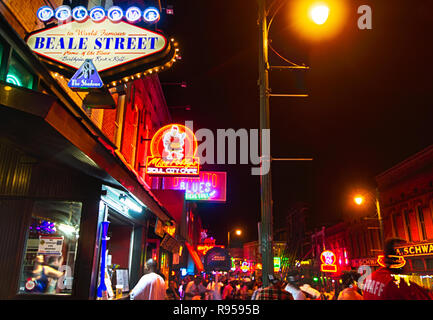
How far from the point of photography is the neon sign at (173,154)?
13.3m

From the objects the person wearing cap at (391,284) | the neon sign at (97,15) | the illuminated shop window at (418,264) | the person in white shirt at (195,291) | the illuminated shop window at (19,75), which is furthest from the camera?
the illuminated shop window at (418,264)

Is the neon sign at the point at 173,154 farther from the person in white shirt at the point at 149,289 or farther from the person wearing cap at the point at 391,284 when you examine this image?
the person wearing cap at the point at 391,284

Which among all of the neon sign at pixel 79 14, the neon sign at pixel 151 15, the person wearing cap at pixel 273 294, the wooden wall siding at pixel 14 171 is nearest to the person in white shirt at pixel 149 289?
the person wearing cap at pixel 273 294

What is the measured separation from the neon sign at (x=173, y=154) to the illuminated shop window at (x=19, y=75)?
7206 mm

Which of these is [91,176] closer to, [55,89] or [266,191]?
[55,89]

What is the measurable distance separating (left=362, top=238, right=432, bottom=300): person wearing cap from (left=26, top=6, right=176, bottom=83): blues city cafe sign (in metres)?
6.59

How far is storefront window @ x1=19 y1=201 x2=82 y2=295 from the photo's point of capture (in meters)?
7.48

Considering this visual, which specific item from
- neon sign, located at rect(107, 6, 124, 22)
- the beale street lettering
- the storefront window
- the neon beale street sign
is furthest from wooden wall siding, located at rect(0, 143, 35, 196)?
neon sign, located at rect(107, 6, 124, 22)

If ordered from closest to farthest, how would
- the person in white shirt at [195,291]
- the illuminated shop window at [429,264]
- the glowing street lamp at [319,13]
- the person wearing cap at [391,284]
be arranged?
1. the person wearing cap at [391,284]
2. the glowing street lamp at [319,13]
3. the person in white shirt at [195,291]
4. the illuminated shop window at [429,264]

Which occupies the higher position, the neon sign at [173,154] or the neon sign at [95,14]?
the neon sign at [95,14]

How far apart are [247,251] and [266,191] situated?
120528 millimetres

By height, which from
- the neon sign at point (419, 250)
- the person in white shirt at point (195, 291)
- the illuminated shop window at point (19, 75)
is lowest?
Answer: the person in white shirt at point (195, 291)

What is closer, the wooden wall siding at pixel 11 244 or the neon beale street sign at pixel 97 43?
the wooden wall siding at pixel 11 244

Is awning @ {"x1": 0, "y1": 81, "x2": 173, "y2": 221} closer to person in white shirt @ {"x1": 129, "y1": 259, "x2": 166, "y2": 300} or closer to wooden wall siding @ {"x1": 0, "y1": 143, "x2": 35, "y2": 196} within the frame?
wooden wall siding @ {"x1": 0, "y1": 143, "x2": 35, "y2": 196}
